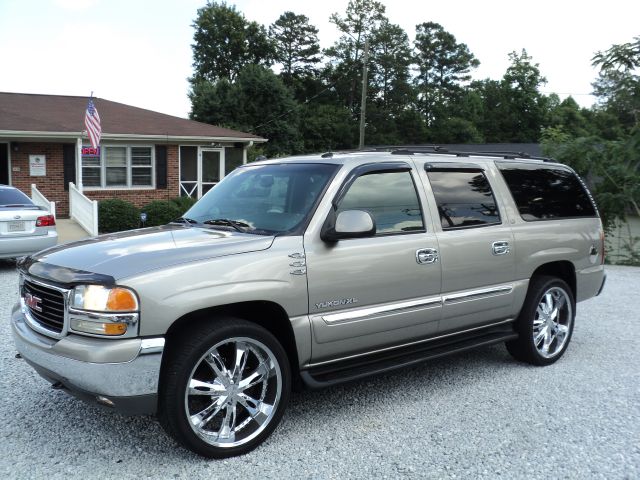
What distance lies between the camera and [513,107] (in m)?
69.3

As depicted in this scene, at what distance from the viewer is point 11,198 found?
10672mm

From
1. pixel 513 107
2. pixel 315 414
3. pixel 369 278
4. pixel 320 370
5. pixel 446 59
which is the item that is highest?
pixel 446 59

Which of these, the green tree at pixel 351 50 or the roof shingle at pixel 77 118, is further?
the green tree at pixel 351 50

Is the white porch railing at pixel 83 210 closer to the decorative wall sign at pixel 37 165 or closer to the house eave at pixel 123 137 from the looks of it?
the decorative wall sign at pixel 37 165

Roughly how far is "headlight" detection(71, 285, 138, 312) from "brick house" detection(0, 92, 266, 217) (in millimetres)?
14114

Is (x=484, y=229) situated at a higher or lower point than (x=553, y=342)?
higher

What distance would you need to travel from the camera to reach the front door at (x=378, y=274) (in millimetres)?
4109

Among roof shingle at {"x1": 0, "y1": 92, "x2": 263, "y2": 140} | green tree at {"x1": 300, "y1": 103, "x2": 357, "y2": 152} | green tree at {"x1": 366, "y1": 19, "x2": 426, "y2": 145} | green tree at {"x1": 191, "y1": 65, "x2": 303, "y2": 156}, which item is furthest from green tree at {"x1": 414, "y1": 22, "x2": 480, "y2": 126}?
roof shingle at {"x1": 0, "y1": 92, "x2": 263, "y2": 140}

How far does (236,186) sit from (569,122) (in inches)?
2604

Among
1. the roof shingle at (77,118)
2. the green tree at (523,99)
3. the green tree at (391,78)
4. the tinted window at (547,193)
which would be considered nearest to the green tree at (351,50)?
the green tree at (391,78)

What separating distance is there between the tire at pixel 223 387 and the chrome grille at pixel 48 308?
705 millimetres

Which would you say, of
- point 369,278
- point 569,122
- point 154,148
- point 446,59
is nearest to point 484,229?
point 369,278

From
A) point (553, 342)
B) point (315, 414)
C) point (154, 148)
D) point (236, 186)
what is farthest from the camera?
point (154, 148)

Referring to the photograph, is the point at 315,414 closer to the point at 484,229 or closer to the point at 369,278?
the point at 369,278
